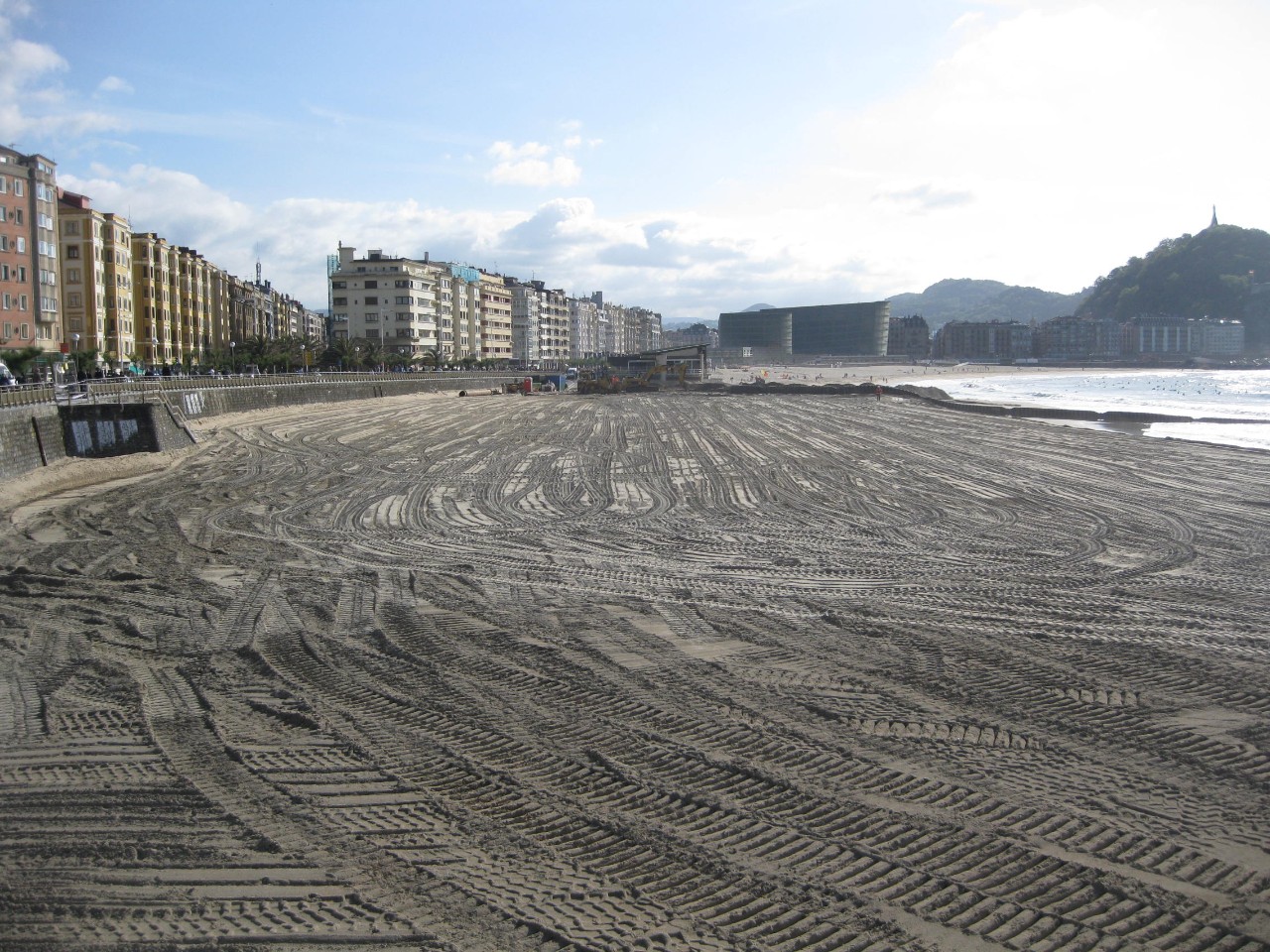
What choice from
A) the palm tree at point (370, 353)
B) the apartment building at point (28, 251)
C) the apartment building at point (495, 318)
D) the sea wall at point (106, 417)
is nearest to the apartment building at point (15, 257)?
the apartment building at point (28, 251)

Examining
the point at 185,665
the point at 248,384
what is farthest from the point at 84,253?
the point at 185,665

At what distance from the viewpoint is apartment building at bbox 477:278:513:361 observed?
128m

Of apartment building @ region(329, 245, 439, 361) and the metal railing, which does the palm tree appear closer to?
apartment building @ region(329, 245, 439, 361)

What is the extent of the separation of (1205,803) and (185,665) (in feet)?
26.7

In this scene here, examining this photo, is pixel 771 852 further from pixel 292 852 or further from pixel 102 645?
pixel 102 645

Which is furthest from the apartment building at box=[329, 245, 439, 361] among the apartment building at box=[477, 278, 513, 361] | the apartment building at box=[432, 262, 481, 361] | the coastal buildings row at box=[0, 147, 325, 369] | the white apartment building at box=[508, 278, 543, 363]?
the white apartment building at box=[508, 278, 543, 363]

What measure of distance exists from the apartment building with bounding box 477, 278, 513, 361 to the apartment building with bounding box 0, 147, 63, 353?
71843 mm

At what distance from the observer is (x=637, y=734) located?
279 inches

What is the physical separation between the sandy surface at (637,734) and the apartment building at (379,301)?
294ft

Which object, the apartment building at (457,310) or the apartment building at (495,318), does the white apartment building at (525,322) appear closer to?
the apartment building at (495,318)

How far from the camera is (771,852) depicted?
5.41m

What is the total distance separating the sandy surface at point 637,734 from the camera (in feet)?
16.0

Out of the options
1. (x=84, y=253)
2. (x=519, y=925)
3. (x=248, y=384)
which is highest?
(x=84, y=253)

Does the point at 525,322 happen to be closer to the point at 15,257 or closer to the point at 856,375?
the point at 856,375
